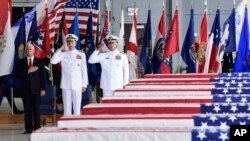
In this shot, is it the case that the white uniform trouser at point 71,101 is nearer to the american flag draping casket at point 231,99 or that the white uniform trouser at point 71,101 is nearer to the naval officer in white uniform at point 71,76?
the naval officer in white uniform at point 71,76

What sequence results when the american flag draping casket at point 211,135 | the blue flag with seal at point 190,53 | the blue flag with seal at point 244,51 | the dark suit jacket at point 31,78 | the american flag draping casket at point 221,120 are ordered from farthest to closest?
the blue flag with seal at point 190,53 < the blue flag with seal at point 244,51 < the dark suit jacket at point 31,78 < the american flag draping casket at point 221,120 < the american flag draping casket at point 211,135

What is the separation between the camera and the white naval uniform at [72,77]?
7.64 metres

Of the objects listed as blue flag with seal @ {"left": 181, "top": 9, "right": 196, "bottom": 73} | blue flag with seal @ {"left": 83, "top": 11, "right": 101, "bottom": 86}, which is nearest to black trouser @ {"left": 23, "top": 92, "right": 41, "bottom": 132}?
blue flag with seal @ {"left": 83, "top": 11, "right": 101, "bottom": 86}

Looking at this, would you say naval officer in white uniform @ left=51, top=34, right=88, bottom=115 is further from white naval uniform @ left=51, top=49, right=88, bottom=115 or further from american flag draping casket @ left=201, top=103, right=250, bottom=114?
american flag draping casket @ left=201, top=103, right=250, bottom=114

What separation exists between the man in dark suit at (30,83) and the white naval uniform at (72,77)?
45 centimetres

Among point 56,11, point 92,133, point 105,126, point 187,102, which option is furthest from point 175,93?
point 56,11

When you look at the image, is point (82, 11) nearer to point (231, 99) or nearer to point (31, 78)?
point (31, 78)

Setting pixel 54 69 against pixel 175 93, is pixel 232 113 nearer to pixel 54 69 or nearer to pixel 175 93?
pixel 175 93

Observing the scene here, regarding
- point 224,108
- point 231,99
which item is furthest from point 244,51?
point 224,108

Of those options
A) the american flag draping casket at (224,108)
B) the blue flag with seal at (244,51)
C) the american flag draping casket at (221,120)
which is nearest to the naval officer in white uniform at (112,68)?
the blue flag with seal at (244,51)

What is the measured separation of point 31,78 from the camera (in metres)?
7.14

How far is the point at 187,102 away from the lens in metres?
5.15

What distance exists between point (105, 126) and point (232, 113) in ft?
3.71

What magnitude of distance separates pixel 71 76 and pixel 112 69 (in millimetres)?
643
